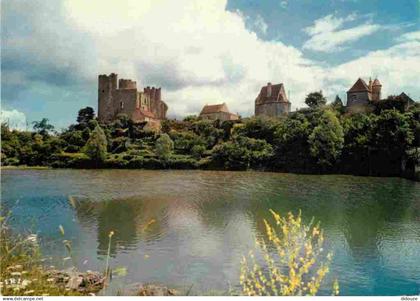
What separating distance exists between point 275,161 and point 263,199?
8.23m

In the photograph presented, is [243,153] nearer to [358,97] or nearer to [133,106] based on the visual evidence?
[358,97]

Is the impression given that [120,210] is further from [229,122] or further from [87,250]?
[229,122]

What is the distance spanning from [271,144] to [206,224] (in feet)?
37.7

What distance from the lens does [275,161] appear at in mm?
17984

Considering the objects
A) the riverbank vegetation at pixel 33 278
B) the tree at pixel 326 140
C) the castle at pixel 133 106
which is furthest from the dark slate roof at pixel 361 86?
the riverbank vegetation at pixel 33 278

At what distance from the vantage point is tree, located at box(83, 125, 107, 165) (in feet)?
52.6

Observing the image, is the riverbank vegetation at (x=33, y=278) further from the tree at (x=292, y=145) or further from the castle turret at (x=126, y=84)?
the castle turret at (x=126, y=84)

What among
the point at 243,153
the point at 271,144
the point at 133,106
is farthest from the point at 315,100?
the point at 133,106

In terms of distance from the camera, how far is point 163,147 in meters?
18.9

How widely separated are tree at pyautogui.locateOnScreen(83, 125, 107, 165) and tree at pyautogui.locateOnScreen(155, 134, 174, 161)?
2.37m

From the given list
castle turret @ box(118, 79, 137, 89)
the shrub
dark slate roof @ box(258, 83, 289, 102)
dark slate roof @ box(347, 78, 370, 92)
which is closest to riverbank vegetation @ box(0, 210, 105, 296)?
the shrub

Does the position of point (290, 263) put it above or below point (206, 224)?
above

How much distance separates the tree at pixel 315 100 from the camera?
16844 millimetres

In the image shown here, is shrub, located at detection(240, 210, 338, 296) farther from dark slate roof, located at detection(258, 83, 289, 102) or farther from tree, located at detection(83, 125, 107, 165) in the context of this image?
tree, located at detection(83, 125, 107, 165)
